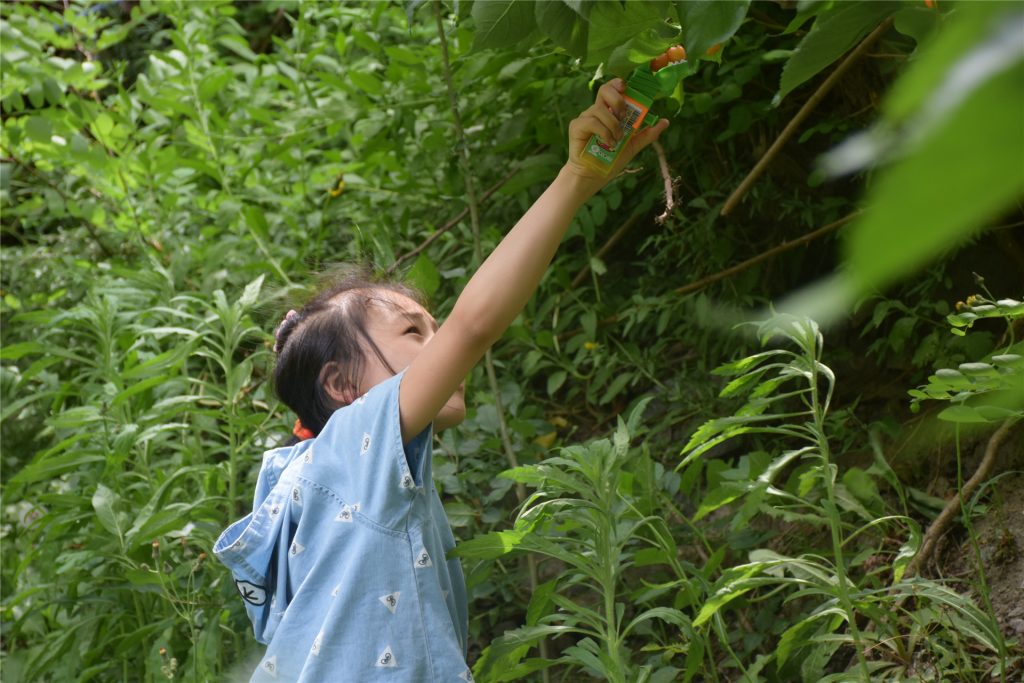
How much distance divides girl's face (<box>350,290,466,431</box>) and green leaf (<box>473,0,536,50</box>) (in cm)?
57

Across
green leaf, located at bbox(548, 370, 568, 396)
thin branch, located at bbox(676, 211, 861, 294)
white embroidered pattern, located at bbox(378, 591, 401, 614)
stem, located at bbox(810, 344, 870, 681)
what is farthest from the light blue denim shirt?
thin branch, located at bbox(676, 211, 861, 294)

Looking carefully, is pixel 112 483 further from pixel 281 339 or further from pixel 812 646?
pixel 812 646

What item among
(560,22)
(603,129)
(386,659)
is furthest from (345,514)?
(560,22)

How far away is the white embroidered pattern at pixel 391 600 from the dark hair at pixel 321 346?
0.31 meters

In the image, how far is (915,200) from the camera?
15 cm

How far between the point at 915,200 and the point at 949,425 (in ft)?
5.26

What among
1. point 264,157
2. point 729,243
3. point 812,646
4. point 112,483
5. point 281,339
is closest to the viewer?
point 812,646

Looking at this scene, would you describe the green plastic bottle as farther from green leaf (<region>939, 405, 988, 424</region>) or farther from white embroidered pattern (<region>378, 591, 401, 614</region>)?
white embroidered pattern (<region>378, 591, 401, 614</region>)

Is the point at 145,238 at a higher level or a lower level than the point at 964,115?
lower

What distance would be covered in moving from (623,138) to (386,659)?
0.65 m

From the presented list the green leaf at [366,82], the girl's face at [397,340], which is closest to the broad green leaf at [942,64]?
the girl's face at [397,340]

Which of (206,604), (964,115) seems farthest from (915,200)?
(206,604)

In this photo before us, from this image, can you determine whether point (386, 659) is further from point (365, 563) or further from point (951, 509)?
point (951, 509)

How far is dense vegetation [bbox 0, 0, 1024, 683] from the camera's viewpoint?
1268 millimetres
